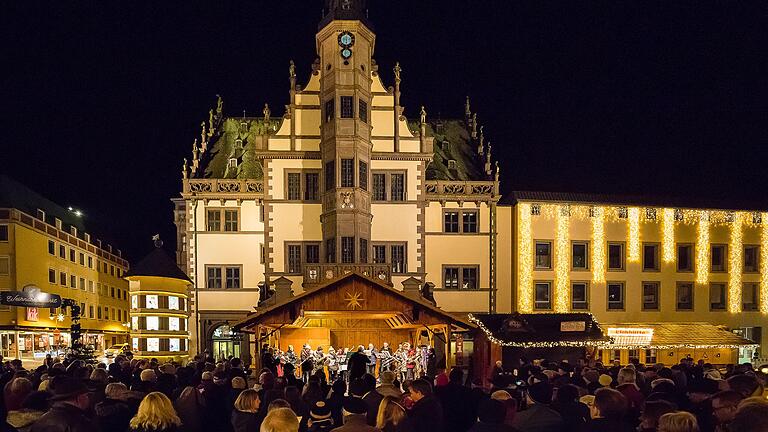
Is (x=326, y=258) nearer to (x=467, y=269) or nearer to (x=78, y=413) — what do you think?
(x=467, y=269)

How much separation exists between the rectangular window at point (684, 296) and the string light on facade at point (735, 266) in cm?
212

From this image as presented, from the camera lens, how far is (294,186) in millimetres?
32094

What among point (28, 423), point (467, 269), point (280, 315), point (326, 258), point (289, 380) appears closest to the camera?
point (28, 423)

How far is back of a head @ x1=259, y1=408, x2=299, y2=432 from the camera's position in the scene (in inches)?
183

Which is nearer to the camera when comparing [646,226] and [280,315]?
[280,315]

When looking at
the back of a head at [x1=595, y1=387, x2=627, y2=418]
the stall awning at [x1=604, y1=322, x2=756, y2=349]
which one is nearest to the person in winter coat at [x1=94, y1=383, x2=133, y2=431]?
the back of a head at [x1=595, y1=387, x2=627, y2=418]

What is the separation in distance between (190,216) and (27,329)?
1303 cm

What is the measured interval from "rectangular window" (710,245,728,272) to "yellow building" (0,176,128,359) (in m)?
32.4

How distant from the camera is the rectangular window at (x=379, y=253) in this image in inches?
1259

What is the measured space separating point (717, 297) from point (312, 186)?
22.2 metres

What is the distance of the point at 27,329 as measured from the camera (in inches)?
1446

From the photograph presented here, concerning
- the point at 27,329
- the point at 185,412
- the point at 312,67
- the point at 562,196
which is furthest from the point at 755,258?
the point at 27,329

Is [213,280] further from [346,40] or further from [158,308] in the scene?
[346,40]

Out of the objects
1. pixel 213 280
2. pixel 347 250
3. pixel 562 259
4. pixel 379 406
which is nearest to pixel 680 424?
pixel 379 406
